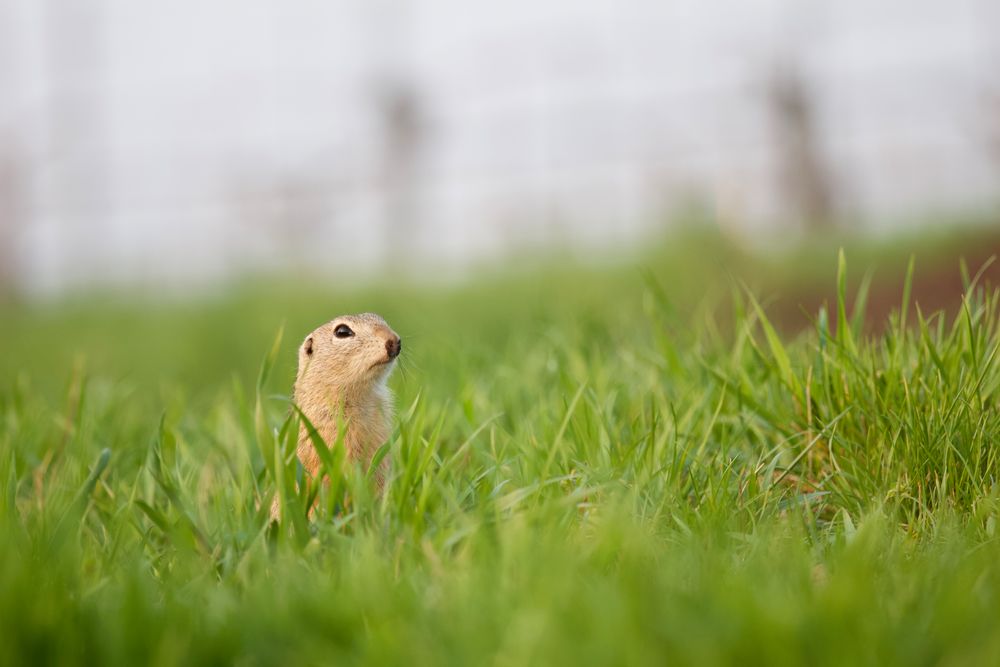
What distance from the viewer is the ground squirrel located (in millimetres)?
3092

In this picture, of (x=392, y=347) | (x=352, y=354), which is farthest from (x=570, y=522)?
(x=352, y=354)

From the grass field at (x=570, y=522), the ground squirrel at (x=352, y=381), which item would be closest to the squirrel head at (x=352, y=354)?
the ground squirrel at (x=352, y=381)

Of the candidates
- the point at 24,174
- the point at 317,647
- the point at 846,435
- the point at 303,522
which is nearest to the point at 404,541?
the point at 303,522

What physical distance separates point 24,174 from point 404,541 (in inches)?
450

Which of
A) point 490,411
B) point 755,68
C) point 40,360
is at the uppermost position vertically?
point 755,68

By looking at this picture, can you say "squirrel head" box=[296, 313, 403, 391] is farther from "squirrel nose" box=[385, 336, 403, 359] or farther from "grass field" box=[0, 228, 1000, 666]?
"grass field" box=[0, 228, 1000, 666]

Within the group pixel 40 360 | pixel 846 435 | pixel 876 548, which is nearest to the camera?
pixel 876 548

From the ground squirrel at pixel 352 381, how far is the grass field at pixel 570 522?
0.71ft

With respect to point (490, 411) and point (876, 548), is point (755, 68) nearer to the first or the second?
point (490, 411)

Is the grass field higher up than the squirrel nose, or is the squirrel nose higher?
the squirrel nose

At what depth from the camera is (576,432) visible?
2.78m

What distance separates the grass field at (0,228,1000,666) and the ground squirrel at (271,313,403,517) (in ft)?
0.71

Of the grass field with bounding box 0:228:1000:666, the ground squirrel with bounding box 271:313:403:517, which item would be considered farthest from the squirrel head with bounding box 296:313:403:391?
the grass field with bounding box 0:228:1000:666

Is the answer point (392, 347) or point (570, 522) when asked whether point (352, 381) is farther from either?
point (570, 522)
